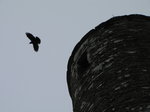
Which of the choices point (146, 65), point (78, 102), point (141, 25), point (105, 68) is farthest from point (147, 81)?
point (141, 25)

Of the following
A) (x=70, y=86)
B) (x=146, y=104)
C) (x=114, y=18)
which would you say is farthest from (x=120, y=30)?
(x=146, y=104)

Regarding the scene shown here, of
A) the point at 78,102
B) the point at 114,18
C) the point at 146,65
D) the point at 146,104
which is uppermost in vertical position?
the point at 114,18

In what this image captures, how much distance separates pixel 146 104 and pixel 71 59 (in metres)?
3.23

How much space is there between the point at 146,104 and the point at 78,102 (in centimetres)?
185

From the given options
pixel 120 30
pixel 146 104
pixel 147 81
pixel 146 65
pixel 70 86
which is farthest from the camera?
pixel 70 86

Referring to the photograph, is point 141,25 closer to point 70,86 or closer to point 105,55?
point 105,55

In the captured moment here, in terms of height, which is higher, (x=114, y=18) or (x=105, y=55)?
(x=114, y=18)

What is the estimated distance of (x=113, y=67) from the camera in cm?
714

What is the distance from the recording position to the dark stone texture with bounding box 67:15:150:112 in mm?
6426

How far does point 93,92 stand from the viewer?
6984mm

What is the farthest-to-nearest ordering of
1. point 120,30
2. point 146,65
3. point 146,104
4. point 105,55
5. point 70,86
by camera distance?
point 70,86 < point 120,30 < point 105,55 < point 146,65 < point 146,104

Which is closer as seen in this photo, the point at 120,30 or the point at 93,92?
the point at 93,92

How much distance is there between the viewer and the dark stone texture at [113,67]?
6.43 m

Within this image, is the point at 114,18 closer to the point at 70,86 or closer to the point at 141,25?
the point at 141,25
